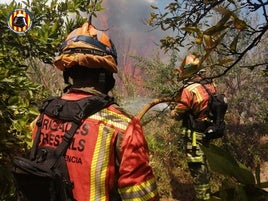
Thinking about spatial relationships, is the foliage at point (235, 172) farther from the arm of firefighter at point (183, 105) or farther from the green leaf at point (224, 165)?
the arm of firefighter at point (183, 105)

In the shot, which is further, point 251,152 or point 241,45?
point 241,45

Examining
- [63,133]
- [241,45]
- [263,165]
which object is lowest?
[263,165]

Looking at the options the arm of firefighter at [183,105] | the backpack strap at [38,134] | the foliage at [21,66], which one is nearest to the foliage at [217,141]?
the arm of firefighter at [183,105]

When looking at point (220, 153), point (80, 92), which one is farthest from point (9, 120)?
point (220, 153)

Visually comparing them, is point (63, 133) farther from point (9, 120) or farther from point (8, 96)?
point (8, 96)

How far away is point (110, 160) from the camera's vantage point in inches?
62.5

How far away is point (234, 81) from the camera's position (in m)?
11.6

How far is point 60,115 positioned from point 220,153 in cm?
119

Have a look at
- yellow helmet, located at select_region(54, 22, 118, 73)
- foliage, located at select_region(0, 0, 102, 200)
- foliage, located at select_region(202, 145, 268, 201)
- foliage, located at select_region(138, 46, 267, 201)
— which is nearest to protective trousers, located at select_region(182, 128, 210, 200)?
foliage, located at select_region(138, 46, 267, 201)

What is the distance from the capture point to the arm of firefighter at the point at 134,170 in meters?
1.52

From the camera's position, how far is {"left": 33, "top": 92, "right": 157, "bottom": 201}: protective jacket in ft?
5.00

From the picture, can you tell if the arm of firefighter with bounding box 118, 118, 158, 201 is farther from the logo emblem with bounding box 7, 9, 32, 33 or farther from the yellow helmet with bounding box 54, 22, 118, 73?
the logo emblem with bounding box 7, 9, 32, 33

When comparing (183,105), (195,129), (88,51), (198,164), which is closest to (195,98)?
(183,105)

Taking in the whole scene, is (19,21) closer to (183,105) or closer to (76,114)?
(76,114)
